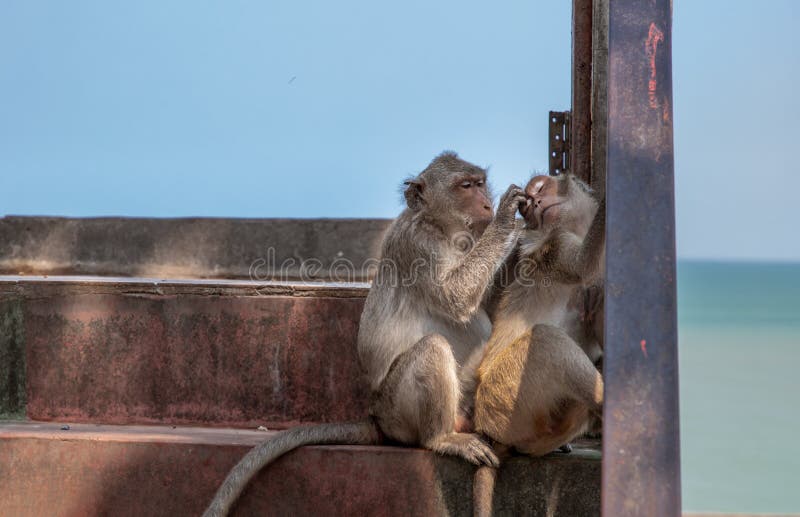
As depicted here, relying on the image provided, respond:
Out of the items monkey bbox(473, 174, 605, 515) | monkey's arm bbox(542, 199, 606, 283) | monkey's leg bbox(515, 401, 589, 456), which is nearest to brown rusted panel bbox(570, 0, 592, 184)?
monkey bbox(473, 174, 605, 515)

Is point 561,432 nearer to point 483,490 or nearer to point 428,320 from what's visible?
point 483,490

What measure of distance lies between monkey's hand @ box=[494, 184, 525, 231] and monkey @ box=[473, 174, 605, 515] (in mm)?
87

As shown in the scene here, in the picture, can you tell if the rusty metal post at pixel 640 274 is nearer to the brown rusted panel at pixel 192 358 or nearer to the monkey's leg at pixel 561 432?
the monkey's leg at pixel 561 432

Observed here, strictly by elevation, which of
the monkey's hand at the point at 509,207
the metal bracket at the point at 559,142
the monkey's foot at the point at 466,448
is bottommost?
the monkey's foot at the point at 466,448

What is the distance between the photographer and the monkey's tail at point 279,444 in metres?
4.10

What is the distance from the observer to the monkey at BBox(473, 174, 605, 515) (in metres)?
4.00

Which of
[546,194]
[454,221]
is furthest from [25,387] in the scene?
A: [546,194]

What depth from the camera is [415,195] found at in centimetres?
488

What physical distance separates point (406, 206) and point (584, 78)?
113 cm

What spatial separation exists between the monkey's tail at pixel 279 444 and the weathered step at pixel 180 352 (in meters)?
0.73

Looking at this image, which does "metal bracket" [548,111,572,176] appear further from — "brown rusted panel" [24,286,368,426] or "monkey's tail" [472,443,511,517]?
"monkey's tail" [472,443,511,517]

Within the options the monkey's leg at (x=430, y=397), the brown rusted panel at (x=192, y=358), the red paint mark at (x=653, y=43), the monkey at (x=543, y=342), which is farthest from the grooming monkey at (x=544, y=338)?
the red paint mark at (x=653, y=43)

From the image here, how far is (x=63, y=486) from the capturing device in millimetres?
4449

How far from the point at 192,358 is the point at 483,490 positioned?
6.13 ft
